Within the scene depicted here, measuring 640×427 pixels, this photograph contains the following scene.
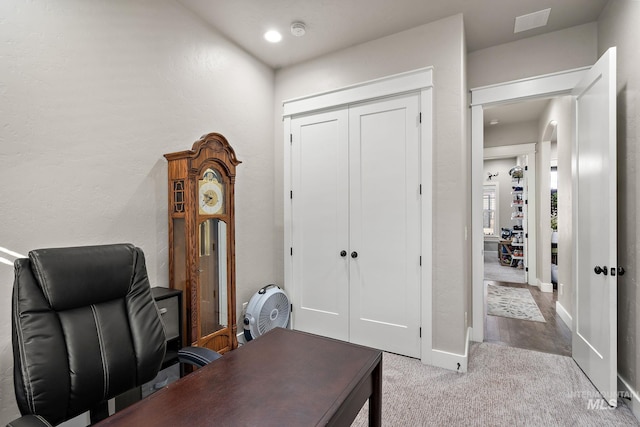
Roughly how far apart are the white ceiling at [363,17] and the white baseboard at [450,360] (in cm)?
274

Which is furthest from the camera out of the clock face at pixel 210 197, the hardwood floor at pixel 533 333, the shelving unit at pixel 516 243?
the shelving unit at pixel 516 243

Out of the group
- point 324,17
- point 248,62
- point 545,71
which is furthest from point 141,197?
point 545,71

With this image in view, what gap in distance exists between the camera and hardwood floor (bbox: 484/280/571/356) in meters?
3.01

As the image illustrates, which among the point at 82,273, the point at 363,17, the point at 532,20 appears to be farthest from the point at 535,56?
the point at 82,273

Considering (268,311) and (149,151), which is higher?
(149,151)

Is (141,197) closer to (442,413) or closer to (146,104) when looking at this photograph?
(146,104)

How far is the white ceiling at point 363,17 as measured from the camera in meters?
2.40

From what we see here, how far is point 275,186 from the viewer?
3.45m

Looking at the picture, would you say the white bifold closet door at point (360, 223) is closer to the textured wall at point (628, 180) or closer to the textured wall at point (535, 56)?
the textured wall at point (535, 56)

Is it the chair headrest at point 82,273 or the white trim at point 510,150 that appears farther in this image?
the white trim at point 510,150

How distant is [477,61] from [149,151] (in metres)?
3.14

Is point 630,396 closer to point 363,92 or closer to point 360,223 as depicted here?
point 360,223

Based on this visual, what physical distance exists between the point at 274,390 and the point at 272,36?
284cm

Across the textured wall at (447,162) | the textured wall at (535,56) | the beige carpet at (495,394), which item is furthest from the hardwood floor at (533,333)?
the textured wall at (535,56)
